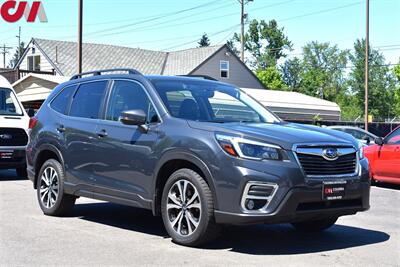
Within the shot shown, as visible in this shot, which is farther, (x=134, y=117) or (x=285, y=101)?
(x=285, y=101)

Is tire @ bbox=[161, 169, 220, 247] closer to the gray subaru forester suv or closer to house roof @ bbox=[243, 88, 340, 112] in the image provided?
the gray subaru forester suv

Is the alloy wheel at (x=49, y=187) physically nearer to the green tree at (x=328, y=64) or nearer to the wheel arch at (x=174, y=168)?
the wheel arch at (x=174, y=168)

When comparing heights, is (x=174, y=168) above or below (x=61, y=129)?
below

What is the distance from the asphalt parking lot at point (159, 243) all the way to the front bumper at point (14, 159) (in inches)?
171

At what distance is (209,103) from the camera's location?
23.3ft

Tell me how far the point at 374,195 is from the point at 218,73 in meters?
Answer: 31.4

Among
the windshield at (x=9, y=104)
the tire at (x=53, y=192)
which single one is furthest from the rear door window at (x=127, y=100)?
A: the windshield at (x=9, y=104)

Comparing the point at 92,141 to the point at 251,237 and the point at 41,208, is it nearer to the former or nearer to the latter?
the point at 41,208

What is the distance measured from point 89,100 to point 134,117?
1.48 meters

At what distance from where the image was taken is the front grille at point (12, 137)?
1318 cm

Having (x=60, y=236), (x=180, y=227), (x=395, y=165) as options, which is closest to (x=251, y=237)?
(x=180, y=227)

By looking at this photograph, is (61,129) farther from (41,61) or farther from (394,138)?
(41,61)

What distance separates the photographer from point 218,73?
140 feet

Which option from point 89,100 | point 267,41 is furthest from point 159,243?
point 267,41
